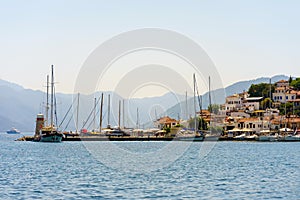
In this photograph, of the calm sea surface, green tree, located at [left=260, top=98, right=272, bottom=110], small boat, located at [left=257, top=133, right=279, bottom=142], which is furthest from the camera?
green tree, located at [left=260, top=98, right=272, bottom=110]

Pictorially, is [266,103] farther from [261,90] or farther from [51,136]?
[51,136]

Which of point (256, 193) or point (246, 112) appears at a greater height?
point (246, 112)

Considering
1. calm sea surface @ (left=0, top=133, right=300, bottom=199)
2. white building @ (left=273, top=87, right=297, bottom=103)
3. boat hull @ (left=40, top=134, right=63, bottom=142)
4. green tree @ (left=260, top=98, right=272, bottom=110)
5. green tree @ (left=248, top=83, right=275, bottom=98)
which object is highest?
green tree @ (left=248, top=83, right=275, bottom=98)

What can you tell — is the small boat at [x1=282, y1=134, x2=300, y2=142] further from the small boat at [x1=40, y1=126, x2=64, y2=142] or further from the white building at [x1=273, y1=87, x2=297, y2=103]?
the small boat at [x1=40, y1=126, x2=64, y2=142]

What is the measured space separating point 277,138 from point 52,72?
43.1 m

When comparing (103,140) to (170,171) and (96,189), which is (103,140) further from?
(96,189)

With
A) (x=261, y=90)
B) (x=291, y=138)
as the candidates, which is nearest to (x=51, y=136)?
(x=291, y=138)

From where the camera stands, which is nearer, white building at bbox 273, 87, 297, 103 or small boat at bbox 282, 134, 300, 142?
small boat at bbox 282, 134, 300, 142

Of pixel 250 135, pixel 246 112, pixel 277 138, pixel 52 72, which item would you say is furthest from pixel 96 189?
pixel 246 112

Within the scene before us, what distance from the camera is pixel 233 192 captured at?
2733 cm

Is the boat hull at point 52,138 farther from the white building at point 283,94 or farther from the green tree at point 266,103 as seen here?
the white building at point 283,94

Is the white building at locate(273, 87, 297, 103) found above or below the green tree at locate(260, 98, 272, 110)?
above

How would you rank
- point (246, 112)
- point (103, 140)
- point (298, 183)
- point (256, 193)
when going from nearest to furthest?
point (256, 193) < point (298, 183) < point (103, 140) < point (246, 112)

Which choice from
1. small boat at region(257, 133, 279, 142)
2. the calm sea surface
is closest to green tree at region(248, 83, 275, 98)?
small boat at region(257, 133, 279, 142)
